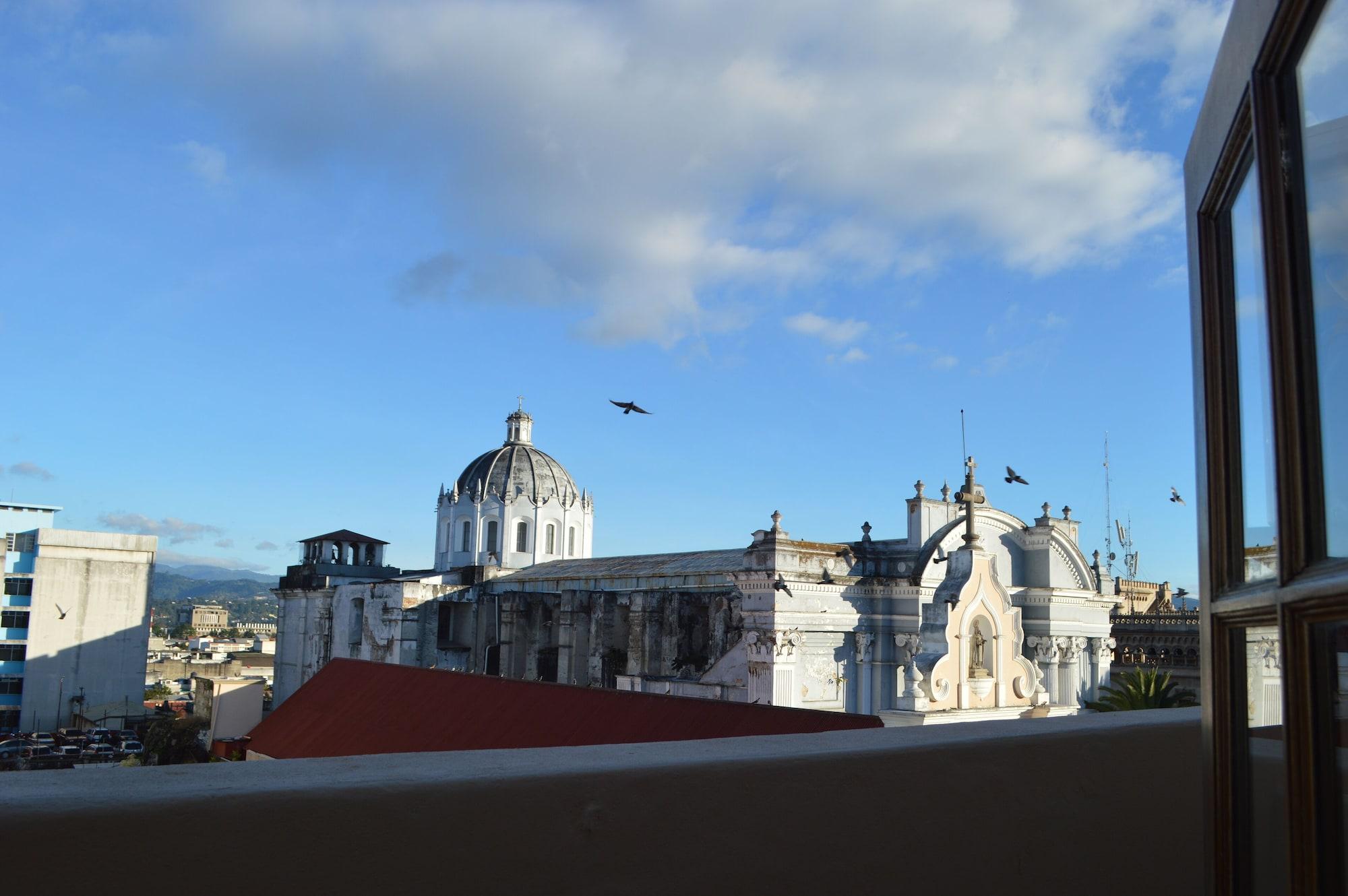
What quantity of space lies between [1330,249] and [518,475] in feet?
146

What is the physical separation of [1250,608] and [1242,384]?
0.43 meters

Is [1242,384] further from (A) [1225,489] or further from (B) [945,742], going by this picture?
(B) [945,742]

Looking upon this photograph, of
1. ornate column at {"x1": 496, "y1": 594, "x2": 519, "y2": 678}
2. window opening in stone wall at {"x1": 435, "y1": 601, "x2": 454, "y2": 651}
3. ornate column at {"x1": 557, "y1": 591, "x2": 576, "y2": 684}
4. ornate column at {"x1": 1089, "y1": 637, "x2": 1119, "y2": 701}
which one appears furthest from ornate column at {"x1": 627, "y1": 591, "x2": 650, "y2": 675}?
ornate column at {"x1": 1089, "y1": 637, "x2": 1119, "y2": 701}

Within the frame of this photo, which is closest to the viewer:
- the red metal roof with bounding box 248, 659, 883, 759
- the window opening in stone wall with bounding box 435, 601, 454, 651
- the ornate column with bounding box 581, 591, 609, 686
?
the red metal roof with bounding box 248, 659, 883, 759

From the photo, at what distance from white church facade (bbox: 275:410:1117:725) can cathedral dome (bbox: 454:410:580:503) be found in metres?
4.06

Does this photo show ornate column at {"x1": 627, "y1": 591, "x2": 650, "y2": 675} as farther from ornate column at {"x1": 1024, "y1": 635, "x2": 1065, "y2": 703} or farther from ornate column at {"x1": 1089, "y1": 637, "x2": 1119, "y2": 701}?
ornate column at {"x1": 1089, "y1": 637, "x2": 1119, "y2": 701}

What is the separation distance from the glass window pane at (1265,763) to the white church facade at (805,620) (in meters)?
13.2

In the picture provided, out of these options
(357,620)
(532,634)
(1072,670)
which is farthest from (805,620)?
(357,620)

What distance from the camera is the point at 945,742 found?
2752 mm

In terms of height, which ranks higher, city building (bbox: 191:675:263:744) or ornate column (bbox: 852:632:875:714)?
ornate column (bbox: 852:632:875:714)

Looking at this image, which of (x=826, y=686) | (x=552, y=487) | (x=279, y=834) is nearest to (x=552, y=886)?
(x=279, y=834)

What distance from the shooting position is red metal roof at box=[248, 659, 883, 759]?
44.1 feet

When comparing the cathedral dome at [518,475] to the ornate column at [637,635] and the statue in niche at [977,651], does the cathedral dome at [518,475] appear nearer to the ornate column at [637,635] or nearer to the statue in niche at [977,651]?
the ornate column at [637,635]

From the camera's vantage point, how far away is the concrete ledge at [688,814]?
1.82 m
